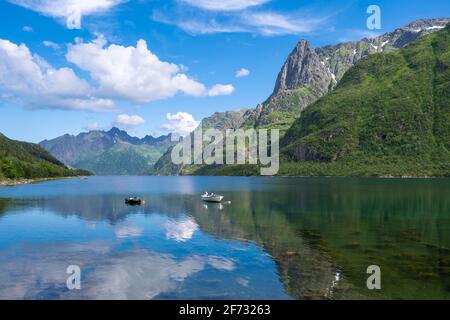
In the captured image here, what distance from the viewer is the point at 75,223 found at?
102 metres

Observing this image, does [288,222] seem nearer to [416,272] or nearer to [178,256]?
[178,256]

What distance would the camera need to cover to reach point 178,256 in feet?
208

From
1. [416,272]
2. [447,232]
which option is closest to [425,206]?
[447,232]

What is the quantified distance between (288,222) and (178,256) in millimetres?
41673

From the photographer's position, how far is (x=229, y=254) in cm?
6391

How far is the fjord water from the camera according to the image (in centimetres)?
4497

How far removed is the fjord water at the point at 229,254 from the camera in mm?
44969

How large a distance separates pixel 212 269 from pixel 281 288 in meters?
12.3

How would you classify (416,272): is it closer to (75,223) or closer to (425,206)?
(75,223)
